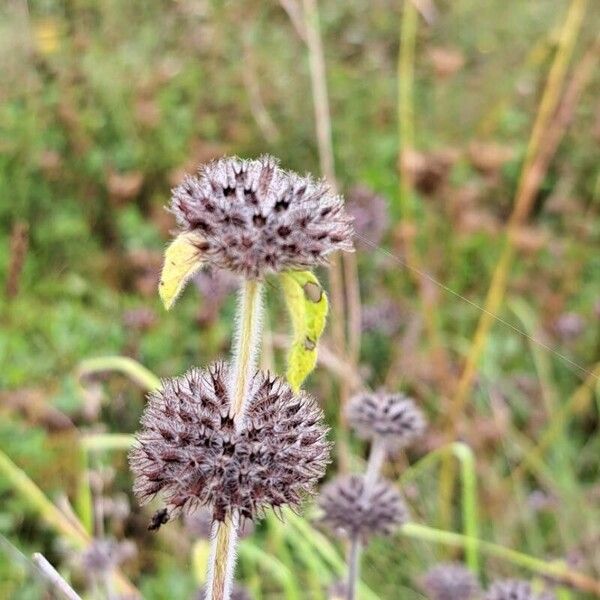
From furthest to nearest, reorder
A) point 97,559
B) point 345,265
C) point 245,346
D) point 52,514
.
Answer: point 345,265, point 52,514, point 97,559, point 245,346

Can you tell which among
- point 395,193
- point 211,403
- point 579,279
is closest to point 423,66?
point 395,193

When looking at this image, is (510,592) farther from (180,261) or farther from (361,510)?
(180,261)

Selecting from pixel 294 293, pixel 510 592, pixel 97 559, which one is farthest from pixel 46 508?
pixel 294 293

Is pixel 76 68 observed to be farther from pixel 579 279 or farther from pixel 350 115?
pixel 579 279

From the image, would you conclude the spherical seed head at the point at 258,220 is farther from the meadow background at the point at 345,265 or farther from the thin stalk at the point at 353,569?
the meadow background at the point at 345,265

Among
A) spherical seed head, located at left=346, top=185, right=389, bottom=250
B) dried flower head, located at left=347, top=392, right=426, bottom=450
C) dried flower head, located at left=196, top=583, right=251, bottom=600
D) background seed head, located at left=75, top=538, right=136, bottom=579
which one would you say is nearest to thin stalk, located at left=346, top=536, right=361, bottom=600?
dried flower head, located at left=347, top=392, right=426, bottom=450

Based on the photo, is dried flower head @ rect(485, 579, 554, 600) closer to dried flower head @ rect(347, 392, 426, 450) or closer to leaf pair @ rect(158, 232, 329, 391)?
dried flower head @ rect(347, 392, 426, 450)

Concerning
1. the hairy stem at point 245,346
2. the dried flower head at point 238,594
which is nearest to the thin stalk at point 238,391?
the hairy stem at point 245,346
